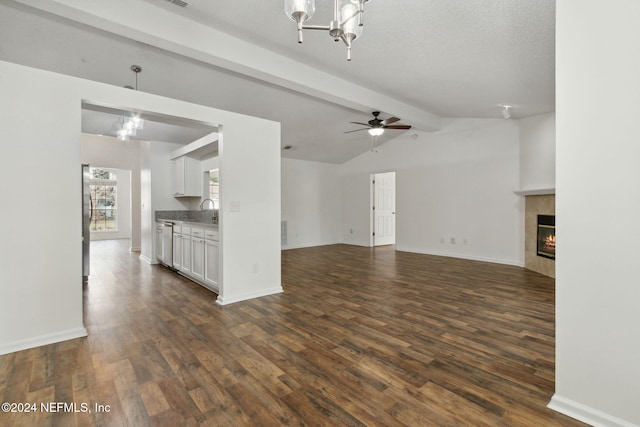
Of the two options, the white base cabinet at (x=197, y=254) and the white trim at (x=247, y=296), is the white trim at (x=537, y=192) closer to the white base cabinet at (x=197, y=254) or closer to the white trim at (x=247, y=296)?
the white trim at (x=247, y=296)

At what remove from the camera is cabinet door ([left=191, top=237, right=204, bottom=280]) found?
4.27 m

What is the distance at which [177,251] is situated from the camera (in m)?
5.15

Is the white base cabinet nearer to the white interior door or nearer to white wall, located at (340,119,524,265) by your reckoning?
white wall, located at (340,119,524,265)

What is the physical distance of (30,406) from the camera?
1.71 metres

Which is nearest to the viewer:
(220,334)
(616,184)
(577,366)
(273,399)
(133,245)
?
(616,184)

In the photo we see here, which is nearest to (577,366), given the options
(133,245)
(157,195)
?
(157,195)

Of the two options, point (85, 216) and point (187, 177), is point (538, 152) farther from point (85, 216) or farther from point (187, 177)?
point (85, 216)

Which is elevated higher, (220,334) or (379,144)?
(379,144)

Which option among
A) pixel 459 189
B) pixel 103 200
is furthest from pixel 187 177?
pixel 103 200

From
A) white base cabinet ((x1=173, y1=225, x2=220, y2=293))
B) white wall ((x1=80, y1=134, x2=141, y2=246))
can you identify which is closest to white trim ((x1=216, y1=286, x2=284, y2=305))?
white base cabinet ((x1=173, y1=225, x2=220, y2=293))

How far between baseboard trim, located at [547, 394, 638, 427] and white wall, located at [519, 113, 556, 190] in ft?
13.4

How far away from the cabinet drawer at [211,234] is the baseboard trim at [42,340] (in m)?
1.60

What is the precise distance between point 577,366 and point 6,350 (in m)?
3.85

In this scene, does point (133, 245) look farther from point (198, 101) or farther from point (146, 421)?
point (146, 421)
